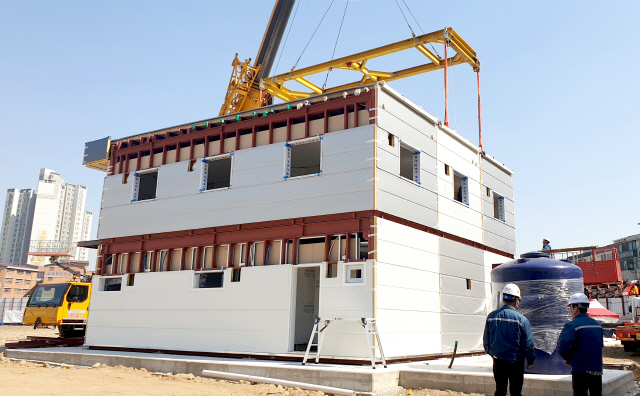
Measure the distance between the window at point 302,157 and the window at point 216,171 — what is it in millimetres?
2177

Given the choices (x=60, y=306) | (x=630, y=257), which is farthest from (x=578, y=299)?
(x=630, y=257)

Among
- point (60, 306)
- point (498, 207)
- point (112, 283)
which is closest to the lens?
point (112, 283)

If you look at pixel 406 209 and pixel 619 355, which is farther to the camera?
pixel 619 355

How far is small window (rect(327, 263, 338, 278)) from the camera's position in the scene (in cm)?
1332

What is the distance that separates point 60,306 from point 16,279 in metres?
80.9

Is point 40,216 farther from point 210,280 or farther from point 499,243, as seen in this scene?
point 499,243

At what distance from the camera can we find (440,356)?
14.7 metres

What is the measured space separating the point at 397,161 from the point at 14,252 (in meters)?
Answer: 166

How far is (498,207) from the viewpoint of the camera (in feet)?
68.5

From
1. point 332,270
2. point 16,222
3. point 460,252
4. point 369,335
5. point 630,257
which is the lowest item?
point 369,335

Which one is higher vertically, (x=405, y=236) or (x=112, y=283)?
(x=405, y=236)

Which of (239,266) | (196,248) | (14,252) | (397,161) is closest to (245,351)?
(239,266)

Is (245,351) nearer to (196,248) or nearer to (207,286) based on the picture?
(207,286)

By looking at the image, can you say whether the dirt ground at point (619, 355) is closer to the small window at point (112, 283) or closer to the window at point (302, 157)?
the window at point (302, 157)
